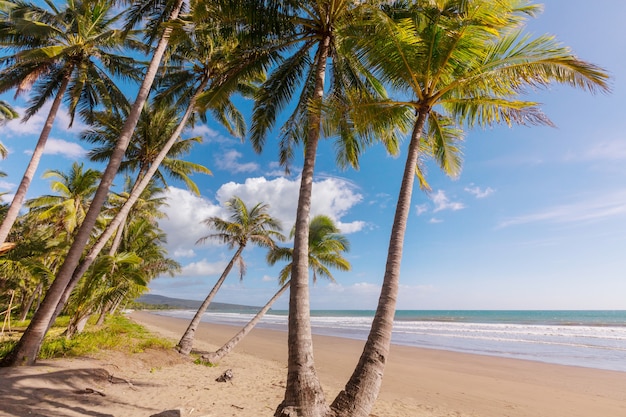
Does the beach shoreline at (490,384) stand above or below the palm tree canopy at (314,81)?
below

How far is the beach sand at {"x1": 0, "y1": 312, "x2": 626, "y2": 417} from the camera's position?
18.3 feet

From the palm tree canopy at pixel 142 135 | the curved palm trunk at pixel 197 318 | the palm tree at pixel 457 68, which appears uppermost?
the palm tree canopy at pixel 142 135

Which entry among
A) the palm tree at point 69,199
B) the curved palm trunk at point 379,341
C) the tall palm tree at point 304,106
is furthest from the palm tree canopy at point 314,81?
the palm tree at point 69,199

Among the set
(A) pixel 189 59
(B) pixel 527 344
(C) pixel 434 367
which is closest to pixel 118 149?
(A) pixel 189 59

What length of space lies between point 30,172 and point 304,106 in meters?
A: 8.99

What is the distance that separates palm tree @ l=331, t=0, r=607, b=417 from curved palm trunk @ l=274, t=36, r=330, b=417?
1.63 ft

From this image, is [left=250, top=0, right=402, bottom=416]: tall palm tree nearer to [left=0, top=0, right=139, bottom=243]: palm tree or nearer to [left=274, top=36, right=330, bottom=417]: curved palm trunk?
[left=274, top=36, right=330, bottom=417]: curved palm trunk

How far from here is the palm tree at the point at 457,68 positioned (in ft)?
15.8

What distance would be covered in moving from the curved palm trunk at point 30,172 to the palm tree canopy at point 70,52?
0.71m

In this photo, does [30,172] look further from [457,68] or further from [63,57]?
[457,68]

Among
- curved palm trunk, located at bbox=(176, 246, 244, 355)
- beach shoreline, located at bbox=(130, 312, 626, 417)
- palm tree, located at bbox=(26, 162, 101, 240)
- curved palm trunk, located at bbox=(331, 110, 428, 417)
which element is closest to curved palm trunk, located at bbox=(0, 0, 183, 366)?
curved palm trunk, located at bbox=(176, 246, 244, 355)

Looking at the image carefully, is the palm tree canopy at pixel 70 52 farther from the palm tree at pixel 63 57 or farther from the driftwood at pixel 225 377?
the driftwood at pixel 225 377

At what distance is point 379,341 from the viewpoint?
450cm

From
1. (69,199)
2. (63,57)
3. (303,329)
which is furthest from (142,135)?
(303,329)
